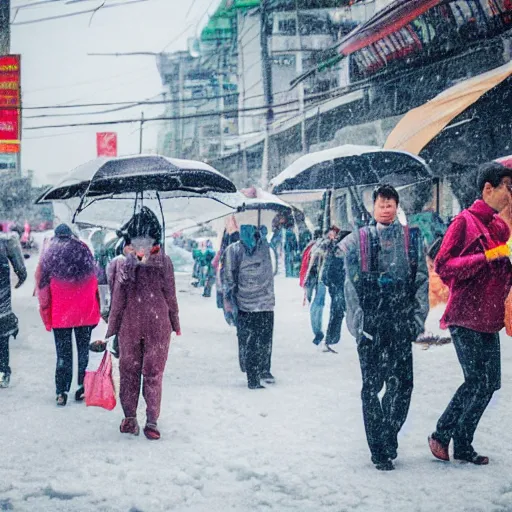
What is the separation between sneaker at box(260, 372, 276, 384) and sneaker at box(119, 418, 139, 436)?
239cm

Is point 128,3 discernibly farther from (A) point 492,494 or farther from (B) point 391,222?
(A) point 492,494

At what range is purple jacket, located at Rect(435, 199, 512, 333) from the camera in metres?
4.36

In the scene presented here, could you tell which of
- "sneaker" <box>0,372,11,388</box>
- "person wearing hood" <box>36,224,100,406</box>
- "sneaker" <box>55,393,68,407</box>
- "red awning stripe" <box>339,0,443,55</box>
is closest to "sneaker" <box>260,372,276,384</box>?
"person wearing hood" <box>36,224,100,406</box>

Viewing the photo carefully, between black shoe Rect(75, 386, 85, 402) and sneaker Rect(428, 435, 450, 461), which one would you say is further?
black shoe Rect(75, 386, 85, 402)

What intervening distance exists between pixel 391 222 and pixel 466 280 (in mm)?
625

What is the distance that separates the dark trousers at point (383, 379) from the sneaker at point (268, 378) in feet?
10.3

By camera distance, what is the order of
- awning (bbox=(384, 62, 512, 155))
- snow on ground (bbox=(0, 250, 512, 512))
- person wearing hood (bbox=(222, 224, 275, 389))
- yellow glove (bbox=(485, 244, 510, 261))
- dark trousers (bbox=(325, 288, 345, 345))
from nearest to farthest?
1. snow on ground (bbox=(0, 250, 512, 512))
2. yellow glove (bbox=(485, 244, 510, 261))
3. person wearing hood (bbox=(222, 224, 275, 389))
4. dark trousers (bbox=(325, 288, 345, 345))
5. awning (bbox=(384, 62, 512, 155))

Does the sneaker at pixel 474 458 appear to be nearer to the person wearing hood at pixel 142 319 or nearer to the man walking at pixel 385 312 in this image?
the man walking at pixel 385 312

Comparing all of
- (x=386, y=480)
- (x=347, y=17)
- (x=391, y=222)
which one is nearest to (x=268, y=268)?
(x=391, y=222)

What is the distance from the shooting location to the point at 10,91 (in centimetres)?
1930

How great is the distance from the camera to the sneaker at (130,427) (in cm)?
556

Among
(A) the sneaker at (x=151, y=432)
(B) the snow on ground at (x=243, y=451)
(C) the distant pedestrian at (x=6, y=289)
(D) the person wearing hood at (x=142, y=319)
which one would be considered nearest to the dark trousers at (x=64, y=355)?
(B) the snow on ground at (x=243, y=451)

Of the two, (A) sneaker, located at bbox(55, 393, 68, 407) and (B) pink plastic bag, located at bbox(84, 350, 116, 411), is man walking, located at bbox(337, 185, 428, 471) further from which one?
(A) sneaker, located at bbox(55, 393, 68, 407)

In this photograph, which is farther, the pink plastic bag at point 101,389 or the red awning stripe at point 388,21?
the red awning stripe at point 388,21
